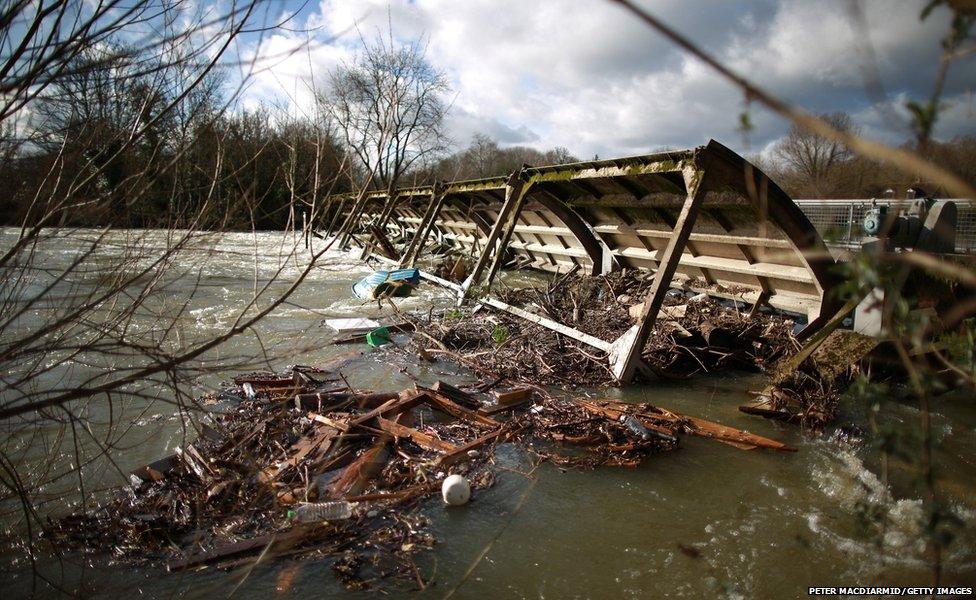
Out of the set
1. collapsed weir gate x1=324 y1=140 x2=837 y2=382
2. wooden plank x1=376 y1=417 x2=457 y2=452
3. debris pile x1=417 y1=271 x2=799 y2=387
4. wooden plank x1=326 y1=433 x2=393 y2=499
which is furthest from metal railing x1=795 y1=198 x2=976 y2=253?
wooden plank x1=326 y1=433 x2=393 y2=499

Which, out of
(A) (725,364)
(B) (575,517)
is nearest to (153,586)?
(B) (575,517)

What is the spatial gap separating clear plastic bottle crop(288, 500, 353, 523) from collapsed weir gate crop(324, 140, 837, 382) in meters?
1.87

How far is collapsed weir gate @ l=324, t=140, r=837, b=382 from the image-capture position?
19.5 ft

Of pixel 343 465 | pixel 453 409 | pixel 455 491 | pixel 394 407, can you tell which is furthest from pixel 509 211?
pixel 455 491

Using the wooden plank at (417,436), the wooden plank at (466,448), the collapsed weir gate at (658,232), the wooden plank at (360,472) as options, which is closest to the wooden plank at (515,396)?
the wooden plank at (466,448)

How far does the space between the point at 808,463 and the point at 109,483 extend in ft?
17.6

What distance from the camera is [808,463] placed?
449 centimetres

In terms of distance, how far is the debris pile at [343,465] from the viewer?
331 cm

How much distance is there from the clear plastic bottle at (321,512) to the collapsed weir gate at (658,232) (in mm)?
1875

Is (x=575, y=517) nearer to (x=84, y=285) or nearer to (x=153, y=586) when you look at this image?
(x=153, y=586)

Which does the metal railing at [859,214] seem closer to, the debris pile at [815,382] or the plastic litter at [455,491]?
the debris pile at [815,382]

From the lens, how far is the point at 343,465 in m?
4.24

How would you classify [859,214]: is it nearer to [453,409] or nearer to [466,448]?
[453,409]

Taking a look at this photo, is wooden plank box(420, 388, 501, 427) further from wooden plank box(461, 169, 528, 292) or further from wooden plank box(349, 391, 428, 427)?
wooden plank box(461, 169, 528, 292)
